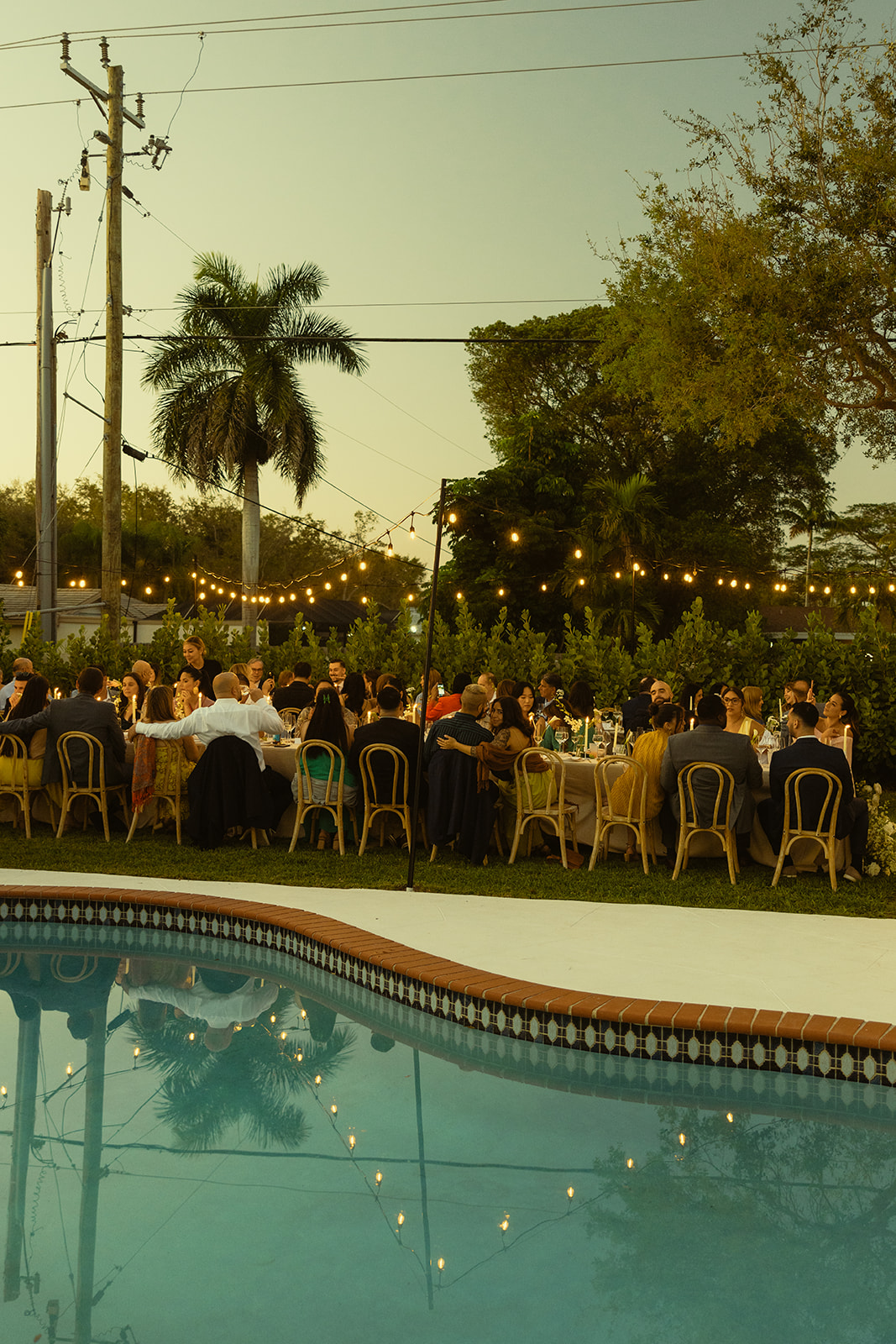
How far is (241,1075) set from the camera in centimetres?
487

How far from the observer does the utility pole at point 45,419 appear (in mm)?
17266

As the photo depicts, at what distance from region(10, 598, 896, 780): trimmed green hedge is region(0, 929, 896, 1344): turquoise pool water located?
8.65 meters

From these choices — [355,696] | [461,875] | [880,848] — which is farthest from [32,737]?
[880,848]

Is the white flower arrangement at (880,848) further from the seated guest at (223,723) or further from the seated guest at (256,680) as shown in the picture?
the seated guest at (256,680)

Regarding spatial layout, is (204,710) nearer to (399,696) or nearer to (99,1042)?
(399,696)

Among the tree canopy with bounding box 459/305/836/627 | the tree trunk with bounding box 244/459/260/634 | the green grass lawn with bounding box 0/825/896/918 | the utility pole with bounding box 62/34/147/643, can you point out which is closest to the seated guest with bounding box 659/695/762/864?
the green grass lawn with bounding box 0/825/896/918

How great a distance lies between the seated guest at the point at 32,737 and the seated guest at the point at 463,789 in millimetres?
3079

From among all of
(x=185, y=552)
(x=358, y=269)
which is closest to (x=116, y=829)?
(x=358, y=269)

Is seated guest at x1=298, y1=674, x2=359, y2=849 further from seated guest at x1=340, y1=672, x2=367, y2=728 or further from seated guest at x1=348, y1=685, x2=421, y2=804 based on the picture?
seated guest at x1=340, y1=672, x2=367, y2=728

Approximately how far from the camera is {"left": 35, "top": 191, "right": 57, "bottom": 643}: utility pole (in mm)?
17266

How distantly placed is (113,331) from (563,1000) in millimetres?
11994

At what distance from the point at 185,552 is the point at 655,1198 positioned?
1855 inches

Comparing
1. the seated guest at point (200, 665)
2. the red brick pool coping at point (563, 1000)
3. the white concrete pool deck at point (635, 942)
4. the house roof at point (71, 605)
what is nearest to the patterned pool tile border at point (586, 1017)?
the red brick pool coping at point (563, 1000)

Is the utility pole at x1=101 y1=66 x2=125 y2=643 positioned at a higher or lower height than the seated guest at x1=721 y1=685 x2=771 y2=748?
higher
